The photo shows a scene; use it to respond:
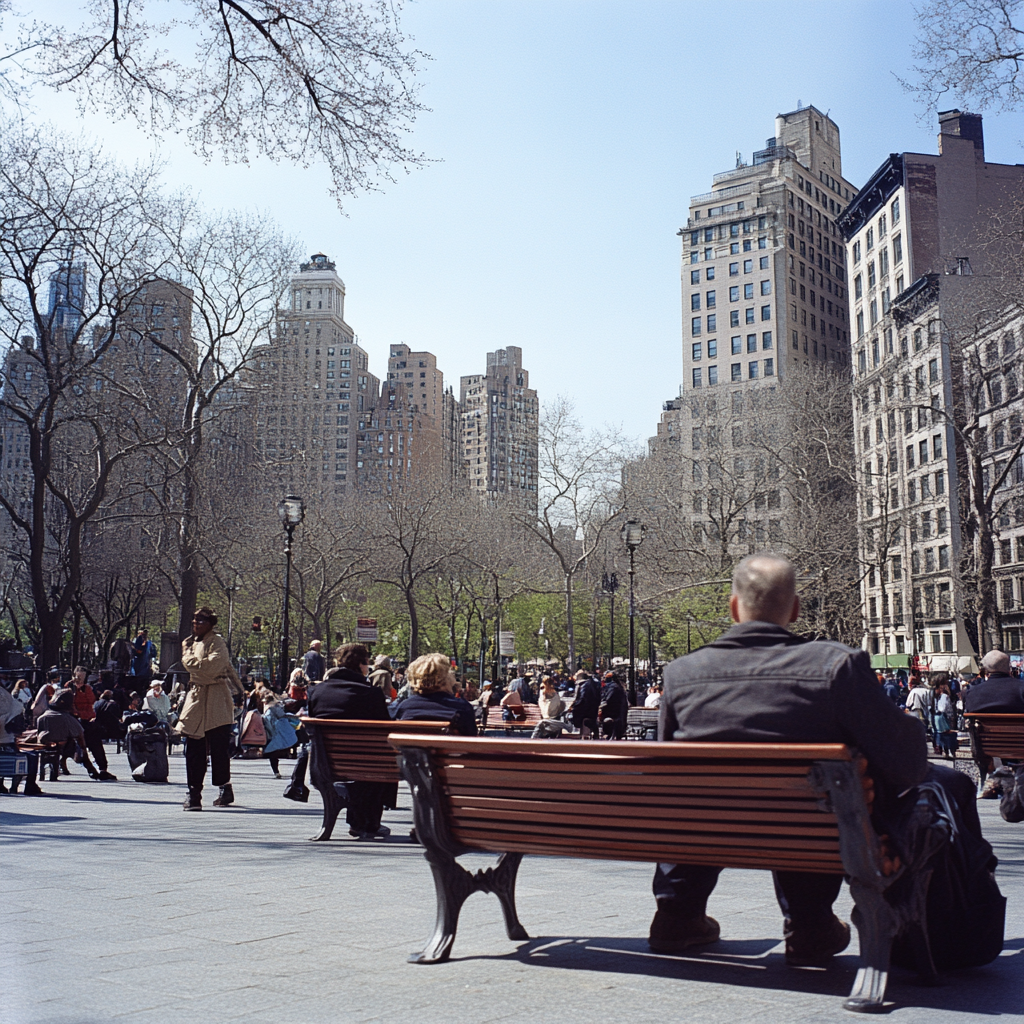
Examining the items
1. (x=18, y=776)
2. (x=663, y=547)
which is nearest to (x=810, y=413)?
(x=663, y=547)

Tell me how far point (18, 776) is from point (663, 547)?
125 feet

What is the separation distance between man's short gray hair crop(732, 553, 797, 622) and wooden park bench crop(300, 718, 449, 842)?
4.57 metres

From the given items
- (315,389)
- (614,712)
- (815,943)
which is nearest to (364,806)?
(815,943)

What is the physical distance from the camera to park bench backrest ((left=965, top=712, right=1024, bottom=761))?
10.9m

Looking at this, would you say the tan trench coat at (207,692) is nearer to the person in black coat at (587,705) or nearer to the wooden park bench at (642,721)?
the person in black coat at (587,705)

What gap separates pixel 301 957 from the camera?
14.2 ft

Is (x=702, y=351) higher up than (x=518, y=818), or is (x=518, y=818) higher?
(x=702, y=351)

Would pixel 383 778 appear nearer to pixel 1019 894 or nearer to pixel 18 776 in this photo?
pixel 1019 894

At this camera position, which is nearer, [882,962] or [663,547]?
[882,962]

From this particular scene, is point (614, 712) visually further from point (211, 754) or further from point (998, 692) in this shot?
point (211, 754)

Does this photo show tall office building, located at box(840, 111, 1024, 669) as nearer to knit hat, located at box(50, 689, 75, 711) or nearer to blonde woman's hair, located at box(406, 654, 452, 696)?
knit hat, located at box(50, 689, 75, 711)

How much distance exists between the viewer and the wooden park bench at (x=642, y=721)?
21953 millimetres

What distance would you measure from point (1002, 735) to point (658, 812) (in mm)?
8615

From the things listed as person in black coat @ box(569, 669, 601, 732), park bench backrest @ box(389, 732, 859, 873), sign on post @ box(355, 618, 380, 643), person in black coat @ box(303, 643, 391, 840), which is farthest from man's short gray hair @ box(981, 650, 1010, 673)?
sign on post @ box(355, 618, 380, 643)
